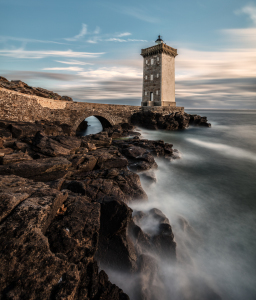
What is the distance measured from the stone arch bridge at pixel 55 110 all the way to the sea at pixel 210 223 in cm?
1197

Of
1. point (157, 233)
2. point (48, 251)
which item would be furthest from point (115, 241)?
point (48, 251)

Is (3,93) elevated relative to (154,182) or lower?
elevated

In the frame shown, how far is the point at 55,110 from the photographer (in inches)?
713

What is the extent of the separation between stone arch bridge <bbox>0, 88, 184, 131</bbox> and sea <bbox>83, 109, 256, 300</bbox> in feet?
39.3

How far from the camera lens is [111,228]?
4.37 m

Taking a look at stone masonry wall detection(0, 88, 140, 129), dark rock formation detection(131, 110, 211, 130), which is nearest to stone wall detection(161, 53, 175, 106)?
dark rock formation detection(131, 110, 211, 130)

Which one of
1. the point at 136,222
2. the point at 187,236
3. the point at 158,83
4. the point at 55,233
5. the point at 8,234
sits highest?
the point at 158,83

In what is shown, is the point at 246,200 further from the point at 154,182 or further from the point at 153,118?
the point at 153,118

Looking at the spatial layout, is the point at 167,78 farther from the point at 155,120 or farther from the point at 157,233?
the point at 157,233

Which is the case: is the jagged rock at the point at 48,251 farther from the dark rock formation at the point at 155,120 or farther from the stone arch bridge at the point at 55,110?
the dark rock formation at the point at 155,120

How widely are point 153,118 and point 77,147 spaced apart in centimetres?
1973

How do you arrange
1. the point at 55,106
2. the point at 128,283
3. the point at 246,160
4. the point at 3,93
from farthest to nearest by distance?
1. the point at 55,106
2. the point at 246,160
3. the point at 3,93
4. the point at 128,283

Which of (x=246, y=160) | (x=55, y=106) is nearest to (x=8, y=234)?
(x=246, y=160)

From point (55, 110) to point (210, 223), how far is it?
57.5ft
